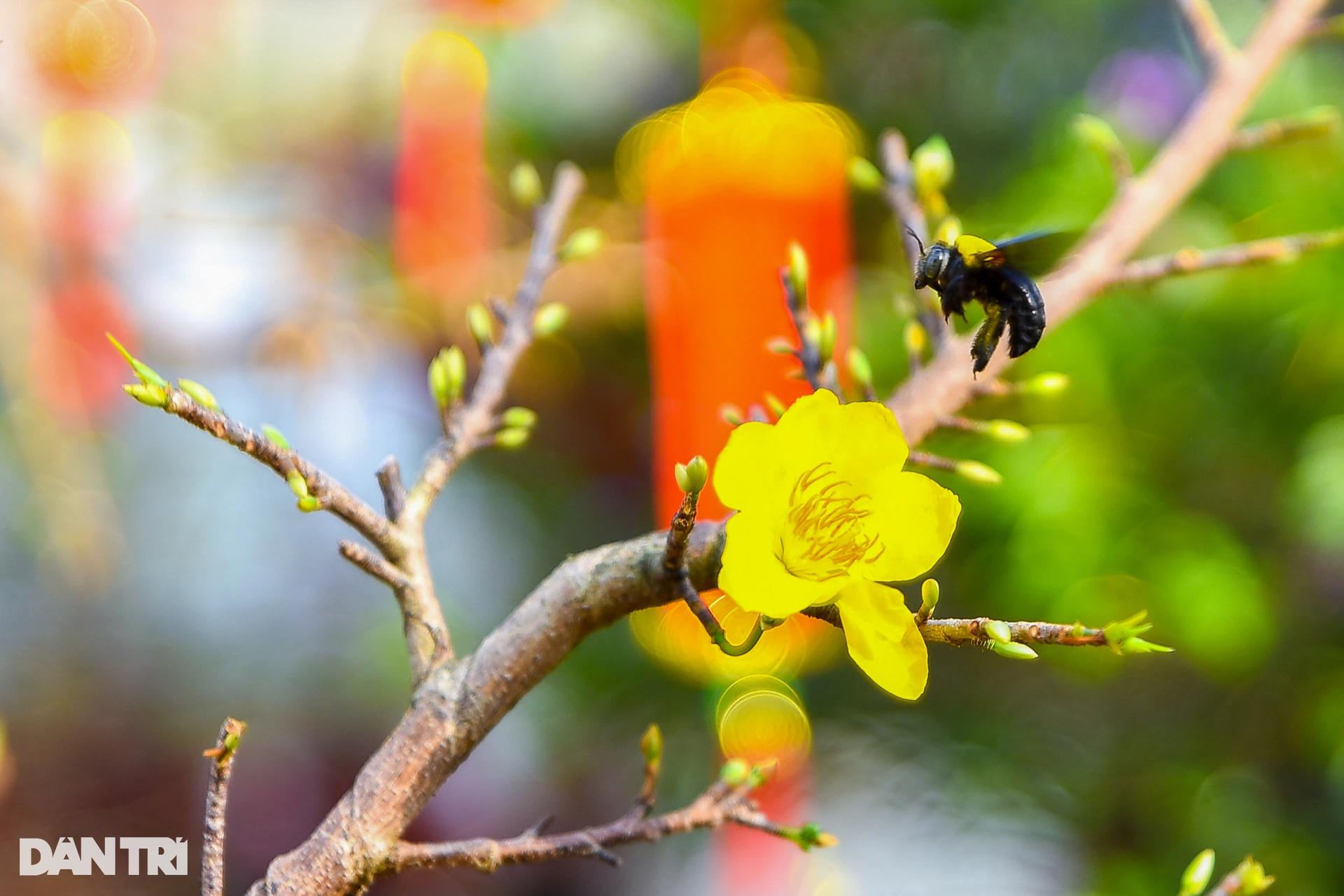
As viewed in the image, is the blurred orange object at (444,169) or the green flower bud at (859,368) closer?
the green flower bud at (859,368)

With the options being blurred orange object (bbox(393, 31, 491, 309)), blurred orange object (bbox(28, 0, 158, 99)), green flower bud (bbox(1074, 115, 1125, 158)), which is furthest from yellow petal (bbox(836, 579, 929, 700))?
blurred orange object (bbox(28, 0, 158, 99))

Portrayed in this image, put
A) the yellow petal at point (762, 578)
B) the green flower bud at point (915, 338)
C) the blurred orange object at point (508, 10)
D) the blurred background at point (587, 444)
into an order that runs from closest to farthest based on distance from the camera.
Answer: the yellow petal at point (762, 578) < the green flower bud at point (915, 338) < the blurred background at point (587, 444) < the blurred orange object at point (508, 10)

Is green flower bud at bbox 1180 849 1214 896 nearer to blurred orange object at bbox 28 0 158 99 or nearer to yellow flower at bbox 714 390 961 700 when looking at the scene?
yellow flower at bbox 714 390 961 700

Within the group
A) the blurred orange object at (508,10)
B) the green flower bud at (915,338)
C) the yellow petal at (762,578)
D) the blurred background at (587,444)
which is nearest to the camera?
the yellow petal at (762,578)

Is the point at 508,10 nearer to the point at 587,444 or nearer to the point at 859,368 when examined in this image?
the point at 587,444

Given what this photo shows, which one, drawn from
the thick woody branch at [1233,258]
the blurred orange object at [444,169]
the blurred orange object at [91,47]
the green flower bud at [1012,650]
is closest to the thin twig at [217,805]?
the green flower bud at [1012,650]

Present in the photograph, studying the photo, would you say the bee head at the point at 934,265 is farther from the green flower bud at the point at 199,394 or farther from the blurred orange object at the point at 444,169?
the blurred orange object at the point at 444,169

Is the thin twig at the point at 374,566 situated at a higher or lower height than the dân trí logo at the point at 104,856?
higher
